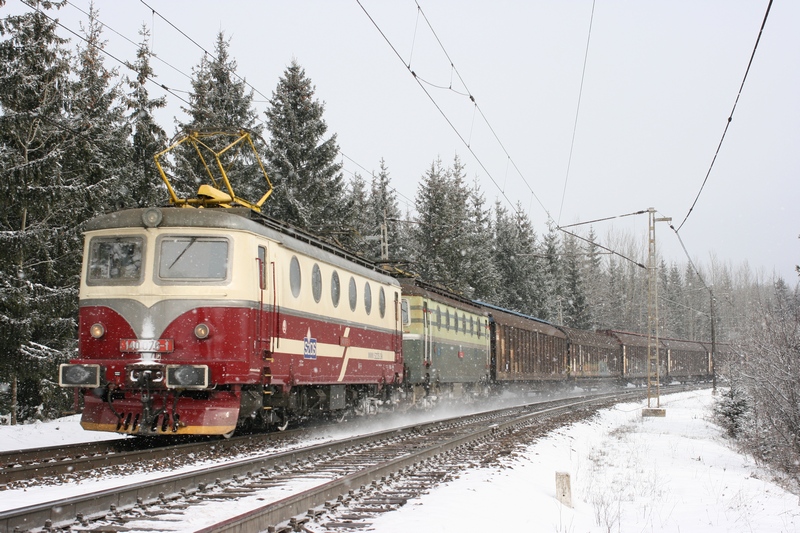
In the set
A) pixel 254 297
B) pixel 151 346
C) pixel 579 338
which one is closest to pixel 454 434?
pixel 254 297

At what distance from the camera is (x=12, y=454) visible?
973cm

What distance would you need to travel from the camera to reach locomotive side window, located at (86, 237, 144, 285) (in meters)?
11.3

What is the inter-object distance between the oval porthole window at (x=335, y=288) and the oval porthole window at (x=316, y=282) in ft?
1.96

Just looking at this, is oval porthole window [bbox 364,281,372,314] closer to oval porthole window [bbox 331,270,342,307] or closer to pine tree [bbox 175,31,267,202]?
oval porthole window [bbox 331,270,342,307]

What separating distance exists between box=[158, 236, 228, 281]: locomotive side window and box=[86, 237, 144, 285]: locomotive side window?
0.38m

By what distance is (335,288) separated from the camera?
14.7 m

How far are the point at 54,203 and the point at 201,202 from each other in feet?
20.7

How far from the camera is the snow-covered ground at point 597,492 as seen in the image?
755 centimetres

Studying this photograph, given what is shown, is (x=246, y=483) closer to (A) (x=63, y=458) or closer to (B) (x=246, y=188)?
(A) (x=63, y=458)

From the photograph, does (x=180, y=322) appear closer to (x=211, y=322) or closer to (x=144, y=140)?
(x=211, y=322)

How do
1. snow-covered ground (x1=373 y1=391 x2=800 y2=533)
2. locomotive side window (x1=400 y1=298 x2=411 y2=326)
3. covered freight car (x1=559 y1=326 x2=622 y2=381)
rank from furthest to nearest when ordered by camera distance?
1. covered freight car (x1=559 y1=326 x2=622 y2=381)
2. locomotive side window (x1=400 y1=298 x2=411 y2=326)
3. snow-covered ground (x1=373 y1=391 x2=800 y2=533)

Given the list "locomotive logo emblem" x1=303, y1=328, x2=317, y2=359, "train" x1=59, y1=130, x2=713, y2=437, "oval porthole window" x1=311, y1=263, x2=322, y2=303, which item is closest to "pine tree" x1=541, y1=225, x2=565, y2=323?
"train" x1=59, y1=130, x2=713, y2=437

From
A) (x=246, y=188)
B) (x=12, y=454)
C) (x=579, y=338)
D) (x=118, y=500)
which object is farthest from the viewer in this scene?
(x=579, y=338)

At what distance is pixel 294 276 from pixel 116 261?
9.14 feet
